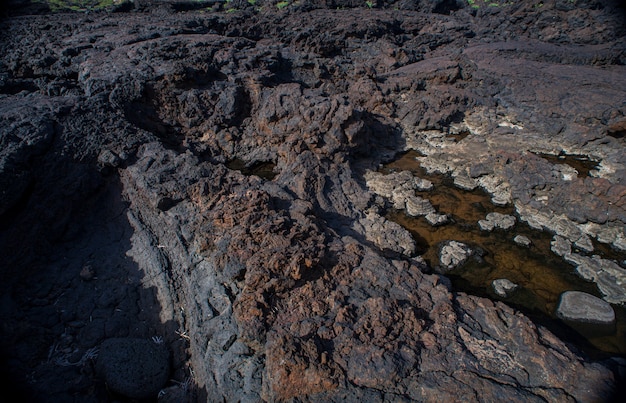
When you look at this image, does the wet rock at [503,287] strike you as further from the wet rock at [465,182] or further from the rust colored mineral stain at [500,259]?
the wet rock at [465,182]

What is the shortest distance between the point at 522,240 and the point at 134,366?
5.18 metres

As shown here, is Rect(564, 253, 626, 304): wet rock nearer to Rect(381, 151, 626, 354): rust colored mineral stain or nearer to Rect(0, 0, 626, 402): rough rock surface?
Rect(381, 151, 626, 354): rust colored mineral stain

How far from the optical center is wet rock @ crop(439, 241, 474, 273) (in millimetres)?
4625

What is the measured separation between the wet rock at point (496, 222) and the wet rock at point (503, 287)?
1.06 m

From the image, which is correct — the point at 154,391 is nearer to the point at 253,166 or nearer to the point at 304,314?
the point at 304,314

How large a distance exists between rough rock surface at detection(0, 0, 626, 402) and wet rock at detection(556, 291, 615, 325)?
1190mm

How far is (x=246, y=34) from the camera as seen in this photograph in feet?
37.9

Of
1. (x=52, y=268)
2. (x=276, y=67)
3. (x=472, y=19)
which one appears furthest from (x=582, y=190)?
(x=472, y=19)

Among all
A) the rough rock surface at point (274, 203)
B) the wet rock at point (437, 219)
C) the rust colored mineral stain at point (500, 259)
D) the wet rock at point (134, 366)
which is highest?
the rough rock surface at point (274, 203)

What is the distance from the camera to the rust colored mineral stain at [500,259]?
411cm

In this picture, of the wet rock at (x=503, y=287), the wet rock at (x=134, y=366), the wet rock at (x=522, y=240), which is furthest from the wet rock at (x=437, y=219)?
the wet rock at (x=134, y=366)

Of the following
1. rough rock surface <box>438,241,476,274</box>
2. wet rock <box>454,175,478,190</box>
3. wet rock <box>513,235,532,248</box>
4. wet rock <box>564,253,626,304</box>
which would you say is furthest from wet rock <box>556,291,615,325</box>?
wet rock <box>454,175,478,190</box>

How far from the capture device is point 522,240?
4.98 m

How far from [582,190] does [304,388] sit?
17.8 feet
